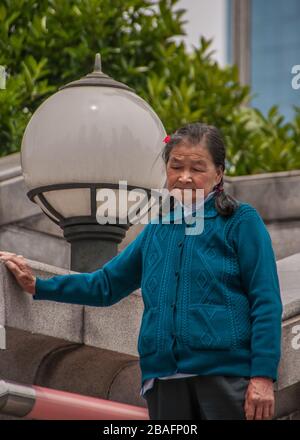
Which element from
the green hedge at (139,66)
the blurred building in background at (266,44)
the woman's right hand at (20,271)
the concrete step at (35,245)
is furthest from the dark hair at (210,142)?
the blurred building in background at (266,44)

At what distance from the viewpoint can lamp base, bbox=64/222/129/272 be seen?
6.13 metres

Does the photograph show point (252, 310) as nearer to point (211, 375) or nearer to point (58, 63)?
point (211, 375)

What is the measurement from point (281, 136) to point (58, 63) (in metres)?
2.45

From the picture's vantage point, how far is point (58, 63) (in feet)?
45.1

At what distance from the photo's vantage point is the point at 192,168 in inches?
187

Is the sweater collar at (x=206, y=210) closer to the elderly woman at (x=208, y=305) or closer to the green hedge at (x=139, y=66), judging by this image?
the elderly woman at (x=208, y=305)

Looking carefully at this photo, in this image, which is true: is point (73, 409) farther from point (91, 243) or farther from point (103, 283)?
point (91, 243)

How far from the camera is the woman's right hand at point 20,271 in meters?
5.21

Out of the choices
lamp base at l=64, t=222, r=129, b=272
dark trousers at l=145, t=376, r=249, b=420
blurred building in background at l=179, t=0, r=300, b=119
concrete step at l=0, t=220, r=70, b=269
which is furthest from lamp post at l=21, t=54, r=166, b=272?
blurred building in background at l=179, t=0, r=300, b=119

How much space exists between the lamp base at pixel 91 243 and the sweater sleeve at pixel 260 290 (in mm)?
1548

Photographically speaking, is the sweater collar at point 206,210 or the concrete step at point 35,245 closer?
the sweater collar at point 206,210

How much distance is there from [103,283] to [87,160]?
1.14m

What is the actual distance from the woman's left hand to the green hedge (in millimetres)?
7979

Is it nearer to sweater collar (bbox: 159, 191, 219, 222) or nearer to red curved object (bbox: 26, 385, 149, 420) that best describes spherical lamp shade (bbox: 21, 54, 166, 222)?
red curved object (bbox: 26, 385, 149, 420)
